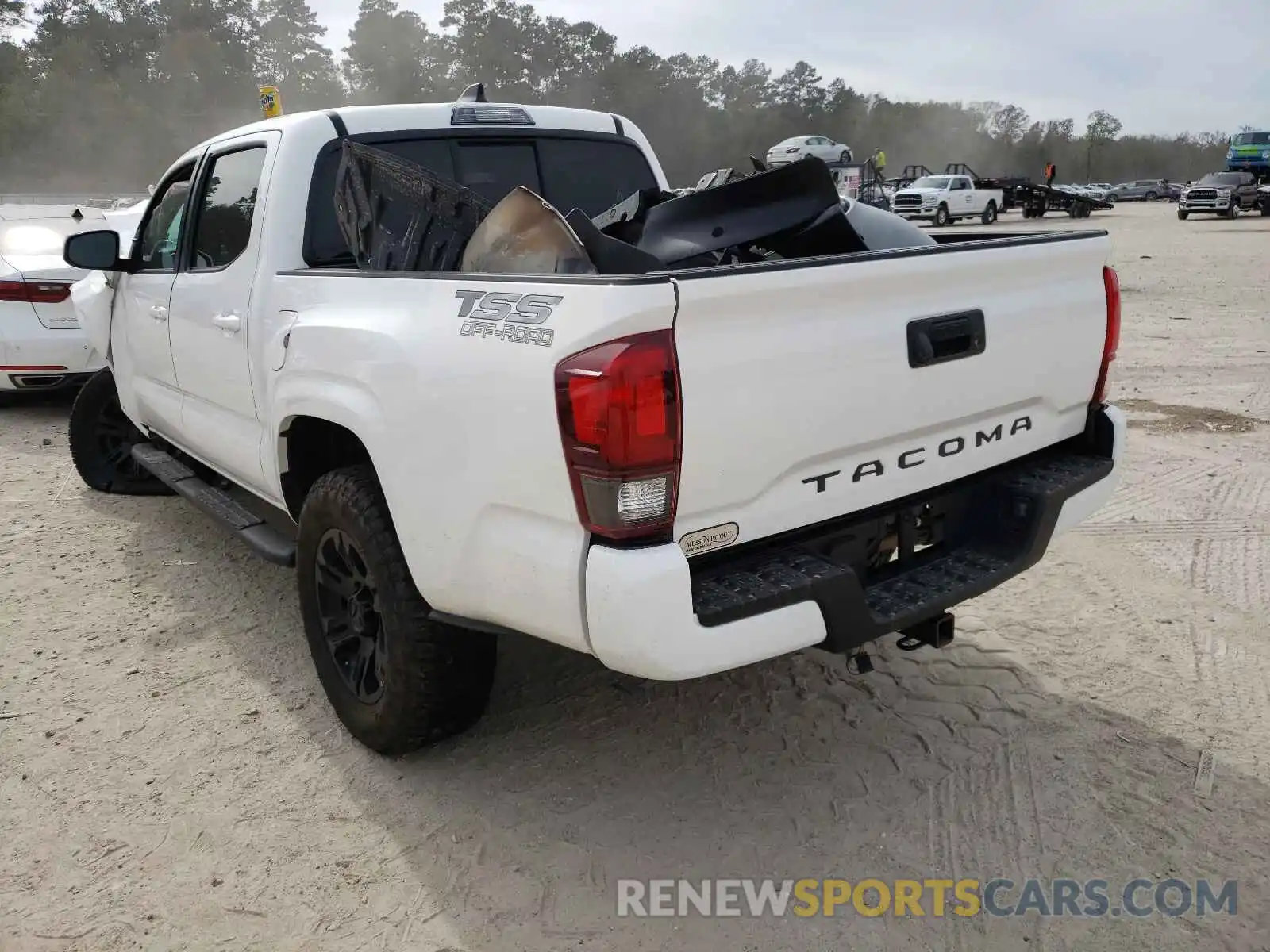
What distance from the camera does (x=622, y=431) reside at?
2123mm

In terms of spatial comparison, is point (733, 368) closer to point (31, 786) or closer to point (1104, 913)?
point (1104, 913)

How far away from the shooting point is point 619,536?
2182 millimetres

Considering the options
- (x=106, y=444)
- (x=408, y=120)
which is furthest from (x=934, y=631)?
(x=106, y=444)

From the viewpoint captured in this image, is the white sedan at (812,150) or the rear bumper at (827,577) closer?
the rear bumper at (827,577)

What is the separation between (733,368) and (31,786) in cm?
262

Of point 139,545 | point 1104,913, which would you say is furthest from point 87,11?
point 1104,913

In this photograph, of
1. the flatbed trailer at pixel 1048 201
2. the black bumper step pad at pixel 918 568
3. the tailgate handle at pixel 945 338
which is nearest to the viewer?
the black bumper step pad at pixel 918 568

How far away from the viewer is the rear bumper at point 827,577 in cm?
217

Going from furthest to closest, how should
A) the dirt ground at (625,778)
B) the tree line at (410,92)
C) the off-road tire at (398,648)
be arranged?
1. the tree line at (410,92)
2. the off-road tire at (398,648)
3. the dirt ground at (625,778)

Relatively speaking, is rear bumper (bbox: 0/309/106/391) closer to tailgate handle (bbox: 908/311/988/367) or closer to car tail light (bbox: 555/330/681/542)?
car tail light (bbox: 555/330/681/542)

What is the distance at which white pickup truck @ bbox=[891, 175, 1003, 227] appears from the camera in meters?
→ 32.6

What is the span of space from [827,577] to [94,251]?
3960 mm

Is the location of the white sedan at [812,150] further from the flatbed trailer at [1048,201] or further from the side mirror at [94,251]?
the side mirror at [94,251]

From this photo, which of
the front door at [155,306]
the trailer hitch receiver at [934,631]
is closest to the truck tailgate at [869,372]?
the trailer hitch receiver at [934,631]
